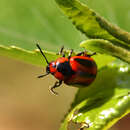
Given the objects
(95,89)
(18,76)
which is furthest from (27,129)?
(95,89)

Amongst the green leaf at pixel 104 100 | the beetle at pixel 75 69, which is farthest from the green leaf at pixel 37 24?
the green leaf at pixel 104 100

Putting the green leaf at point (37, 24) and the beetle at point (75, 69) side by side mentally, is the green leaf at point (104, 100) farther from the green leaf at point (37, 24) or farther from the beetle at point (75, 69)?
the green leaf at point (37, 24)

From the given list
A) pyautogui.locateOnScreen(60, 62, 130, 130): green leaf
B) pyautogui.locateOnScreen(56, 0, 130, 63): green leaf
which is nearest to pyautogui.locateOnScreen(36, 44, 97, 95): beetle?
pyautogui.locateOnScreen(60, 62, 130, 130): green leaf

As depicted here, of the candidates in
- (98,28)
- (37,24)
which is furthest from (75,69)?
(98,28)

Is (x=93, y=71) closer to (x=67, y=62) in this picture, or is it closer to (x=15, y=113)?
(x=67, y=62)

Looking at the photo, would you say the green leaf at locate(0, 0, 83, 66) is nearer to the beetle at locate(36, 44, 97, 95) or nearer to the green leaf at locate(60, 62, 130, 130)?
the beetle at locate(36, 44, 97, 95)

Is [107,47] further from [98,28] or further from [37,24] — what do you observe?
[37,24]
